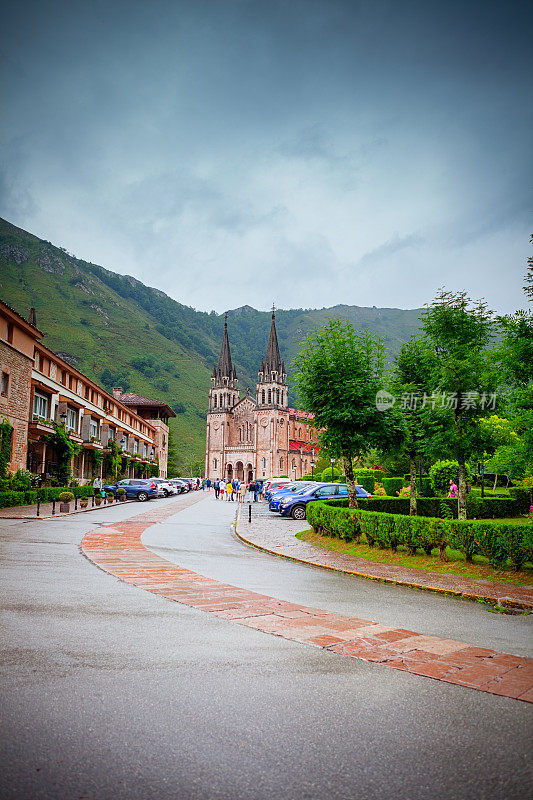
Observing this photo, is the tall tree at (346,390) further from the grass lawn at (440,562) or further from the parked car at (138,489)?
the parked car at (138,489)

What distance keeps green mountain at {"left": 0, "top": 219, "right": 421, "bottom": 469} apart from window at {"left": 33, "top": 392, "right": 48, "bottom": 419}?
65.7 meters

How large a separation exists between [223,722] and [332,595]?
5.33 meters

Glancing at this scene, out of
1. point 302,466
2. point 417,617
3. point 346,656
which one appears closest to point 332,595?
point 417,617

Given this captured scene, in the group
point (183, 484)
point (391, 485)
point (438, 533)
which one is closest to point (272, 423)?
point (183, 484)

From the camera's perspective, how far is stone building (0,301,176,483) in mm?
28812

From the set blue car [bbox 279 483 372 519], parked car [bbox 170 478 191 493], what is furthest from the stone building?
blue car [bbox 279 483 372 519]

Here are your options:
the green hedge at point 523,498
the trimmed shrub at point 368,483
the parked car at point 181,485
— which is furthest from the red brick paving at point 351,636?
the parked car at point 181,485

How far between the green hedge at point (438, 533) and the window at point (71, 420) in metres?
30.2

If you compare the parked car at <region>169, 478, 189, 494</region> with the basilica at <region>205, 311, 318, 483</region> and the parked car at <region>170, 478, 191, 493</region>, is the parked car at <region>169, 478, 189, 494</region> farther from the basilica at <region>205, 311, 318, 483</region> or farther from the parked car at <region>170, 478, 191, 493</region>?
the basilica at <region>205, 311, 318, 483</region>

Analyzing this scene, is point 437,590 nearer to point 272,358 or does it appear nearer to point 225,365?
point 272,358

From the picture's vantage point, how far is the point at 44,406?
36.1m

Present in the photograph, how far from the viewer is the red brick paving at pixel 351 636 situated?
4775mm

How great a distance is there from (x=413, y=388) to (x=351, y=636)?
1417 centimetres

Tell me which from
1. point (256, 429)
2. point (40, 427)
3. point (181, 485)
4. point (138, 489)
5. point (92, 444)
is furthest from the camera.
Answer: point (256, 429)
